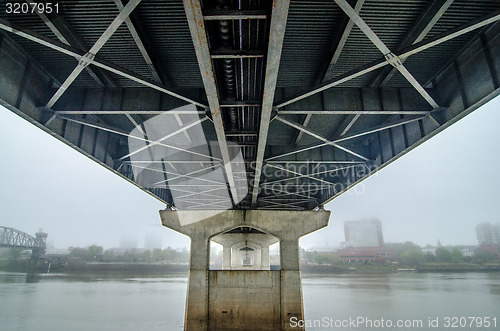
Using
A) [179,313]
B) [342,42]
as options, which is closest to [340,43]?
[342,42]

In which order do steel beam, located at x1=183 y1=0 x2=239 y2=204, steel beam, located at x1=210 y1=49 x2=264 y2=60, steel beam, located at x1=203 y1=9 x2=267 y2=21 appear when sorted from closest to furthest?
steel beam, located at x1=183 y1=0 x2=239 y2=204, steel beam, located at x1=203 y1=9 x2=267 y2=21, steel beam, located at x1=210 y1=49 x2=264 y2=60

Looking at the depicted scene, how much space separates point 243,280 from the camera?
23609 mm

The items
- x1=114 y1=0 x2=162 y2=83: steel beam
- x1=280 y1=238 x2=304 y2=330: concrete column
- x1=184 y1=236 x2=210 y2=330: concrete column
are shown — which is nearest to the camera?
x1=114 y1=0 x2=162 y2=83: steel beam

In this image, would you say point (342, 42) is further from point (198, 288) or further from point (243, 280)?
point (198, 288)

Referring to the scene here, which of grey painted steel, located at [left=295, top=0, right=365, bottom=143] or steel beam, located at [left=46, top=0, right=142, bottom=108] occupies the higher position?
grey painted steel, located at [left=295, top=0, right=365, bottom=143]

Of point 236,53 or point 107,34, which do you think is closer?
point 107,34

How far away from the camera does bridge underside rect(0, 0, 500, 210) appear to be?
6.87m

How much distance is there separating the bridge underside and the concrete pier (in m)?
12.5

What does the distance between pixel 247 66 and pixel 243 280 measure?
19.2 meters

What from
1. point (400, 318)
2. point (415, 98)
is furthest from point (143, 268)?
point (415, 98)

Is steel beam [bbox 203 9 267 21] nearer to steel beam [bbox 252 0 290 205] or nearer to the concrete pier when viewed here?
steel beam [bbox 252 0 290 205]

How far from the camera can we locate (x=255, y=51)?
685 cm

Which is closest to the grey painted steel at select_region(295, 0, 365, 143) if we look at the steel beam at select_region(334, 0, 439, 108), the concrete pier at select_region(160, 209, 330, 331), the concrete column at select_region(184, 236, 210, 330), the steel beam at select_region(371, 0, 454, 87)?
the steel beam at select_region(334, 0, 439, 108)

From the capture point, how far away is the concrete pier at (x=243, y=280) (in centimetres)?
2269
